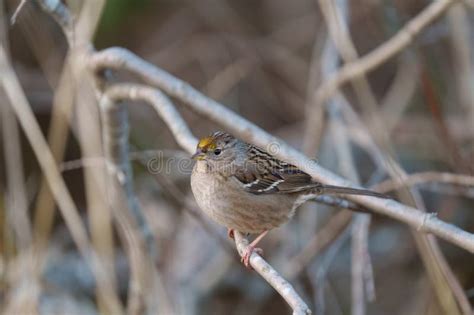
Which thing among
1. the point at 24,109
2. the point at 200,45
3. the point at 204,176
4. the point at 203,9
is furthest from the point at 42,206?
the point at 203,9

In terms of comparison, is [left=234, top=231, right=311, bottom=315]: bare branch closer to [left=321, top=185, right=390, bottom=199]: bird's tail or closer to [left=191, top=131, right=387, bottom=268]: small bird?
[left=321, top=185, right=390, bottom=199]: bird's tail

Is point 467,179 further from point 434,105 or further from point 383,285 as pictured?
point 383,285

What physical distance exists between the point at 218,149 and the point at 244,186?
0.89 feet

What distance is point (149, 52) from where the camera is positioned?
686 cm

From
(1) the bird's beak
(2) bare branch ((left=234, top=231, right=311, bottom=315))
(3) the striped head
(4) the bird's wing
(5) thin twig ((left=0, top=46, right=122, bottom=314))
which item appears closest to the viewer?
(2) bare branch ((left=234, top=231, right=311, bottom=315))

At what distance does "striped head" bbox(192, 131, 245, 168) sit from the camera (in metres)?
3.26

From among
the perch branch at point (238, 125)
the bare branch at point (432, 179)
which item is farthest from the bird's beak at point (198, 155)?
the bare branch at point (432, 179)

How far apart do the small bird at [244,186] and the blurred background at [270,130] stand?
257mm

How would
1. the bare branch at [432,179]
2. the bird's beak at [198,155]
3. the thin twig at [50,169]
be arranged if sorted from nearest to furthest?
the bare branch at [432,179] → the bird's beak at [198,155] → the thin twig at [50,169]

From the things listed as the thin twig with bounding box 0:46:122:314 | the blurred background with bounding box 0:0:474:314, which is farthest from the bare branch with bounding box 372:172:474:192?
the thin twig with bounding box 0:46:122:314

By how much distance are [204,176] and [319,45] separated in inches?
98.0

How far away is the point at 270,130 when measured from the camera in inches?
268

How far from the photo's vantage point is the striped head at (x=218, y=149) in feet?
10.7

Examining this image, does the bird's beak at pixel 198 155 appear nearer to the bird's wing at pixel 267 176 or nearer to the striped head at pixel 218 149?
the striped head at pixel 218 149
